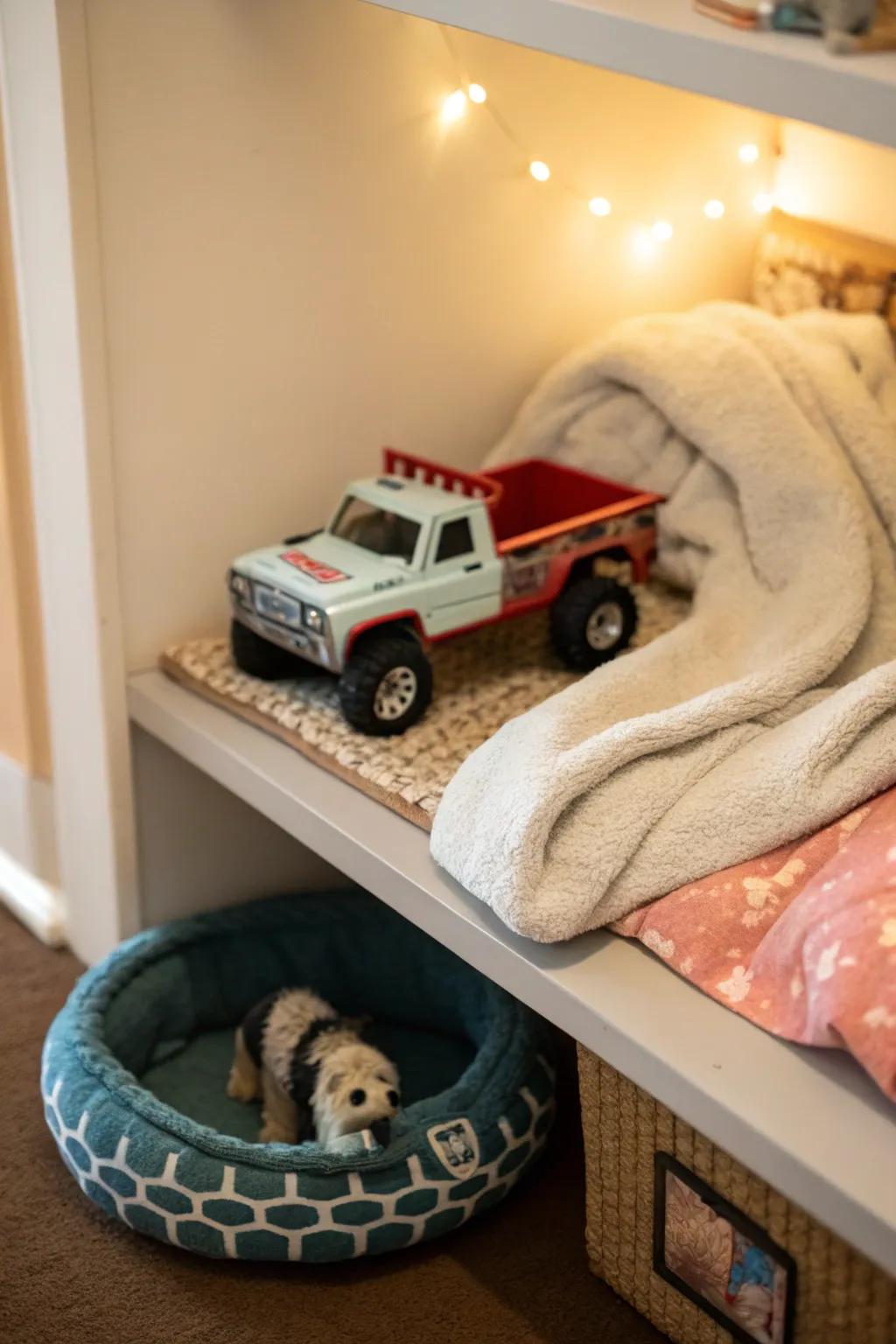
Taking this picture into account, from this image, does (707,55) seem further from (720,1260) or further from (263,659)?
(720,1260)

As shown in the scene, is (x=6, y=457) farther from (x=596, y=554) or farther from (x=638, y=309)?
(x=638, y=309)

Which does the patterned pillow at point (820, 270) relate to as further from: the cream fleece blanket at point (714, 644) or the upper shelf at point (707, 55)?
the upper shelf at point (707, 55)

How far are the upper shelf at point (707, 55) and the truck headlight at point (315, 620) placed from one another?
48 cm

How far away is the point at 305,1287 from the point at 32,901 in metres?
0.63

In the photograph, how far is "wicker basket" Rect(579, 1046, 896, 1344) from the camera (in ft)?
3.41

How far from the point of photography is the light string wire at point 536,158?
4.83 feet

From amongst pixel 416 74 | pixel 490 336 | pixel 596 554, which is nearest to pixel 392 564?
pixel 596 554

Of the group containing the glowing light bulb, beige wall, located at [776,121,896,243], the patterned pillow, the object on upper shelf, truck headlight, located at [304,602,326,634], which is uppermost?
the object on upper shelf

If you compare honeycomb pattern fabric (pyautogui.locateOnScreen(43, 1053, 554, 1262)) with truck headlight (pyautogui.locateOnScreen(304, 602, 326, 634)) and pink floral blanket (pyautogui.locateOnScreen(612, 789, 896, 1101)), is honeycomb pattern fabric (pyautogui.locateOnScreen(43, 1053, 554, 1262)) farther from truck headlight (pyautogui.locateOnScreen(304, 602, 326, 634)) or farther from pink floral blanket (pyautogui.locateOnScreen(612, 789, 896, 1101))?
truck headlight (pyautogui.locateOnScreen(304, 602, 326, 634))

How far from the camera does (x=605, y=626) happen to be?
1447mm

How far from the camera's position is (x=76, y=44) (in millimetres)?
1271

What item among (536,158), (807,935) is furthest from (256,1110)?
(536,158)

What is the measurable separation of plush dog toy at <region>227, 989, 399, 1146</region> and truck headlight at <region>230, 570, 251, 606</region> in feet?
1.28

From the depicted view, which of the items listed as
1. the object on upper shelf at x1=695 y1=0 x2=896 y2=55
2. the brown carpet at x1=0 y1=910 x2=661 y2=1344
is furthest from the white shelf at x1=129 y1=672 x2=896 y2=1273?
the object on upper shelf at x1=695 y1=0 x2=896 y2=55
